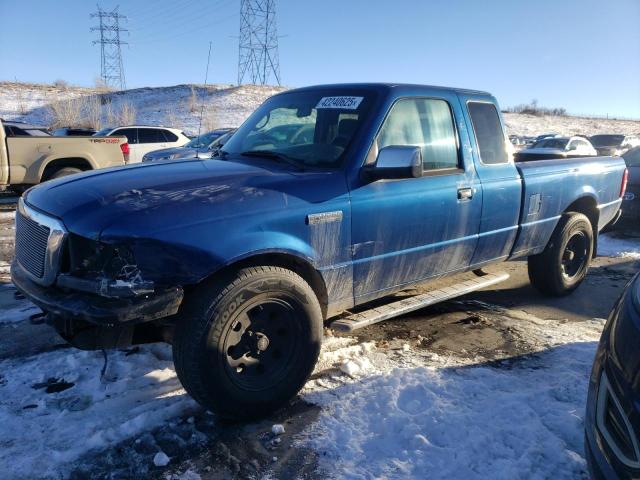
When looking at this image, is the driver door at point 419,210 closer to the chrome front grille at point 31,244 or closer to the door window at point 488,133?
the door window at point 488,133

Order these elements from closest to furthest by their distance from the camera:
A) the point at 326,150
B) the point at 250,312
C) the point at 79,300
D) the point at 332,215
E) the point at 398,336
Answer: the point at 79,300
the point at 250,312
the point at 332,215
the point at 326,150
the point at 398,336

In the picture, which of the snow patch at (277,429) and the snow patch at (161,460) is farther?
the snow patch at (277,429)

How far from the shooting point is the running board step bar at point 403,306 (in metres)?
3.29

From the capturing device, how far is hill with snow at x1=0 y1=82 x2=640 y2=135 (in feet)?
117

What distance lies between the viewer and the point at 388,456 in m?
2.55

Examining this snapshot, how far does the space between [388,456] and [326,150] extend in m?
→ 1.93

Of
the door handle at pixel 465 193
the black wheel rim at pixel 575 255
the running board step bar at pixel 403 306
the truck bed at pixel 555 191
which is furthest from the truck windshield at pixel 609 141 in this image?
the door handle at pixel 465 193

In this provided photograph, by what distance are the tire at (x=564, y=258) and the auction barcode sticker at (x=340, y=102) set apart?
261 cm

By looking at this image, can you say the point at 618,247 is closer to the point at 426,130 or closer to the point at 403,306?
the point at 426,130

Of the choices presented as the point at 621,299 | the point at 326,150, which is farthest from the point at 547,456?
the point at 326,150

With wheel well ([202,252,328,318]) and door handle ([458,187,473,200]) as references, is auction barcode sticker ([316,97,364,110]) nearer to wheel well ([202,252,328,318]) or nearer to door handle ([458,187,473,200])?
door handle ([458,187,473,200])

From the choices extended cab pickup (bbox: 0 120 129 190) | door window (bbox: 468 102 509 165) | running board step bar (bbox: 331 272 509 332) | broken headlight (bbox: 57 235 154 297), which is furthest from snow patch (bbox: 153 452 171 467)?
extended cab pickup (bbox: 0 120 129 190)

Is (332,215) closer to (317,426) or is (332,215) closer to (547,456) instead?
(317,426)

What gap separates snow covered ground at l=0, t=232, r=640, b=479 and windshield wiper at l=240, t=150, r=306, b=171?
1.39m
